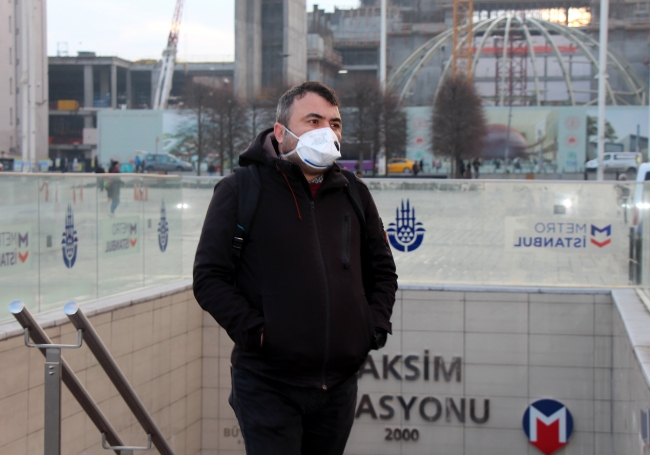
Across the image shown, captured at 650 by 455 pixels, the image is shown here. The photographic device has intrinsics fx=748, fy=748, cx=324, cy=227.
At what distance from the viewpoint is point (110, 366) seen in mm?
3215

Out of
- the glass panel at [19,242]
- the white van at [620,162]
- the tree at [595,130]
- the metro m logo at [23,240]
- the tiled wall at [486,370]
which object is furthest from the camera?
the tree at [595,130]

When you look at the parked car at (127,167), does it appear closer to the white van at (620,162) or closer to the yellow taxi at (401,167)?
the yellow taxi at (401,167)

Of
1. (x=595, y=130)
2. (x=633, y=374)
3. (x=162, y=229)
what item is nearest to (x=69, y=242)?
(x=162, y=229)

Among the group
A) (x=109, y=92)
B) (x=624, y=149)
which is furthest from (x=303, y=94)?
(x=109, y=92)

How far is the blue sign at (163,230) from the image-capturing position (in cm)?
860

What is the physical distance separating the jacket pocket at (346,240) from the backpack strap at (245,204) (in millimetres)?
359

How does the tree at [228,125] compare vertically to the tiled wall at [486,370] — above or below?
above

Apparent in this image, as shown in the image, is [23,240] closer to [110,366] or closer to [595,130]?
[110,366]

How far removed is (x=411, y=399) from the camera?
9094mm

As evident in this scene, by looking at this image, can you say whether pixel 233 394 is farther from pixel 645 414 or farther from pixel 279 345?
pixel 645 414

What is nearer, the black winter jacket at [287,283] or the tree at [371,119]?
the black winter jacket at [287,283]

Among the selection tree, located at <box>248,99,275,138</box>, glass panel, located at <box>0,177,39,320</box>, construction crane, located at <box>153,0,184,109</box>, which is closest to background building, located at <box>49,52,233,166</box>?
construction crane, located at <box>153,0,184,109</box>

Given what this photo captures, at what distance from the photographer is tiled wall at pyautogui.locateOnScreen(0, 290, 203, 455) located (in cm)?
525

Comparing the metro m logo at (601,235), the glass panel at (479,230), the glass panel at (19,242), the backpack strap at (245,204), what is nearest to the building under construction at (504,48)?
the glass panel at (479,230)
